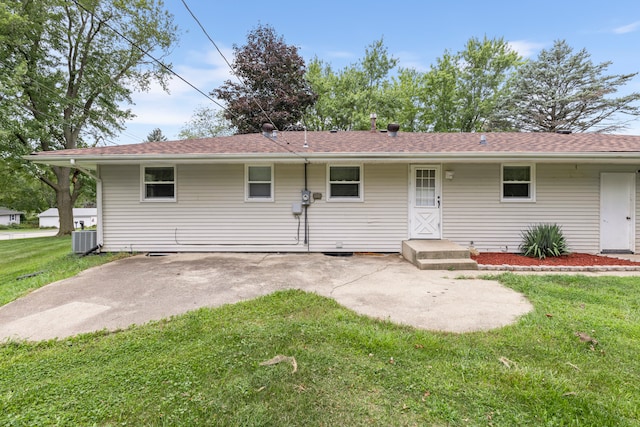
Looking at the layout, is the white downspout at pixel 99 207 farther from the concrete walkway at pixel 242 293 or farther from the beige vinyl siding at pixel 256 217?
the concrete walkway at pixel 242 293

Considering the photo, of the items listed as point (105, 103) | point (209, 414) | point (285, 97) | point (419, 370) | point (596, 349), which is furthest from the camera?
point (285, 97)

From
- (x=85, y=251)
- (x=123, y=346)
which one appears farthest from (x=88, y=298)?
(x=85, y=251)

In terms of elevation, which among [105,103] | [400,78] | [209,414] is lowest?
[209,414]

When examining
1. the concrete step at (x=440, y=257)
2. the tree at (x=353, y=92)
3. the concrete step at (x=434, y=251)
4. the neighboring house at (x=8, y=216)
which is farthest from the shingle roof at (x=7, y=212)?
the concrete step at (x=440, y=257)

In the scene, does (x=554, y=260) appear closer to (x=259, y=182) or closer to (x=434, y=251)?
(x=434, y=251)

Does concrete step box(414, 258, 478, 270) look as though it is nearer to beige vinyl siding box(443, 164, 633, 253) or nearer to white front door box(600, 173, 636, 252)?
beige vinyl siding box(443, 164, 633, 253)

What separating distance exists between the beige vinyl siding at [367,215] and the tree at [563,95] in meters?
18.5

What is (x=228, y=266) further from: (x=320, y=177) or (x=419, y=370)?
(x=419, y=370)

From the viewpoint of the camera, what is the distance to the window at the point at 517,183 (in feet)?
24.3

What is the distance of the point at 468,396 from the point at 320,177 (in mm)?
6051

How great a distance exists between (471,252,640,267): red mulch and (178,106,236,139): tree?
21.9 metres

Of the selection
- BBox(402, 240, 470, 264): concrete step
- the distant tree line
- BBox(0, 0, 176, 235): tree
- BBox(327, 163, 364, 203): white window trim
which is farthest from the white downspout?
the distant tree line

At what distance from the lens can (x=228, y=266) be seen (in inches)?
237

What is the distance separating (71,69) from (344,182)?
16423 millimetres
